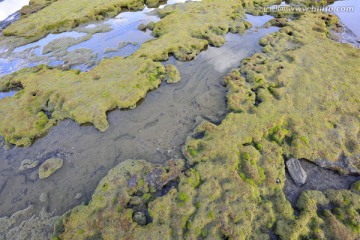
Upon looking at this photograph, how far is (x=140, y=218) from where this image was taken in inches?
419

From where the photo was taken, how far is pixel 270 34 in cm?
2381

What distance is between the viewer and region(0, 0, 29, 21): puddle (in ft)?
107

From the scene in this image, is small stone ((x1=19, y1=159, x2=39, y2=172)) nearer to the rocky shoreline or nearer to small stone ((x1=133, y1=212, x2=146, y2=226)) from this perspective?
the rocky shoreline

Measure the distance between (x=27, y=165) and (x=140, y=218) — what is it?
24.8 feet

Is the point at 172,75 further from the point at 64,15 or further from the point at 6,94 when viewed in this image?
the point at 64,15

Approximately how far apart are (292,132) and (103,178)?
434 inches

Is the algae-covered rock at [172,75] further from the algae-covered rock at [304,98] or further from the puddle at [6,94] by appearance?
the puddle at [6,94]

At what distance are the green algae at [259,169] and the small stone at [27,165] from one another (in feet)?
14.7

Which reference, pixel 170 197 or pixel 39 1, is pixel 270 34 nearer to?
pixel 170 197

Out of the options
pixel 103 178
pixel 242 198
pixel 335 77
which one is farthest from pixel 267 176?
pixel 335 77

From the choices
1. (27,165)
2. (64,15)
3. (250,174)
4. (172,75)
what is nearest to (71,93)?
(27,165)

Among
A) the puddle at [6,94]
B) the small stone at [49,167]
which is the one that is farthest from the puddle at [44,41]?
the small stone at [49,167]

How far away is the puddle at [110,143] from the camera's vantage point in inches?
478

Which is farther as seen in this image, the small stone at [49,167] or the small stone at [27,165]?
the small stone at [27,165]
